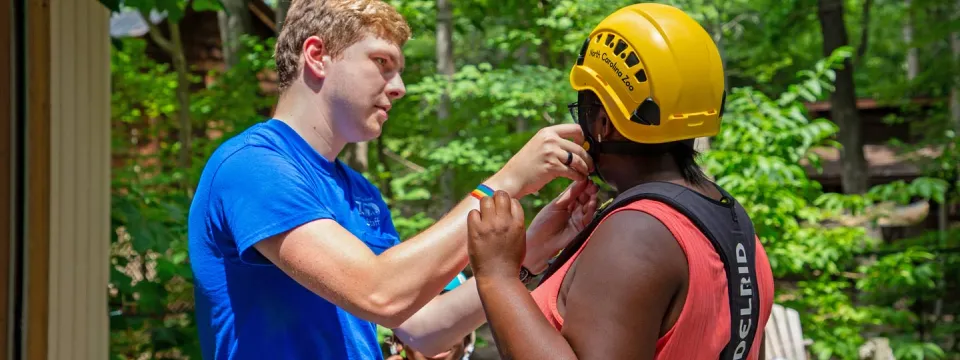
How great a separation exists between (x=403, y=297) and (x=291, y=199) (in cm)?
28

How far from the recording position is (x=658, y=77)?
5.27ft

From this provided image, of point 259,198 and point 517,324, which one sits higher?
point 259,198

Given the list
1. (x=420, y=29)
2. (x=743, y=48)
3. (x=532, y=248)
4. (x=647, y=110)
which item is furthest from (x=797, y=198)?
(x=743, y=48)

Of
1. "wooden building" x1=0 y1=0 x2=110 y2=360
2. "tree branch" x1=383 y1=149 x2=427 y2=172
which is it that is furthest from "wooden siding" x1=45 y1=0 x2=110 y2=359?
"tree branch" x1=383 y1=149 x2=427 y2=172

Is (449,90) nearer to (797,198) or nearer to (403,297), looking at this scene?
(797,198)

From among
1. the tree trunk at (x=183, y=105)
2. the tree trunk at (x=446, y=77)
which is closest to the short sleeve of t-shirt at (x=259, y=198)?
the tree trunk at (x=446, y=77)

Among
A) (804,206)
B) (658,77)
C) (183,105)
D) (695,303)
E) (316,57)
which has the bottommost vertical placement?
(695,303)

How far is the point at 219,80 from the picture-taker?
27.6ft

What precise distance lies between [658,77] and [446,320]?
2.93 feet

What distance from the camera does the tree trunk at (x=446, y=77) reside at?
301 inches

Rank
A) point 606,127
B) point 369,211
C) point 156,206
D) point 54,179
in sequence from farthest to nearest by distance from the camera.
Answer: point 156,206
point 54,179
point 369,211
point 606,127

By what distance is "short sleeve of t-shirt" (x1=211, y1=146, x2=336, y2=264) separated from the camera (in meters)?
1.77

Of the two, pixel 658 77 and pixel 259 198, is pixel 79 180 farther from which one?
pixel 658 77

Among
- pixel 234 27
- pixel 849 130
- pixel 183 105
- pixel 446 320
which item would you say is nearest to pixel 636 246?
pixel 446 320
